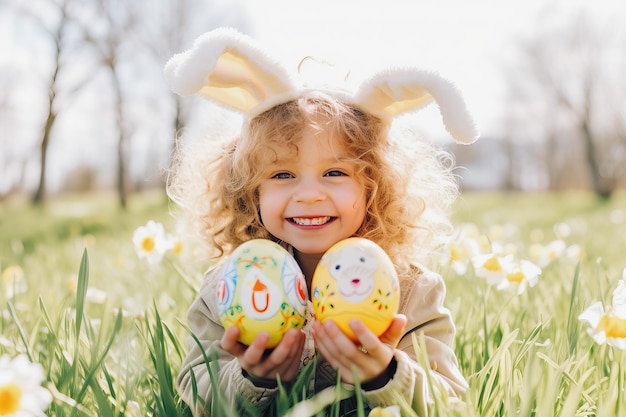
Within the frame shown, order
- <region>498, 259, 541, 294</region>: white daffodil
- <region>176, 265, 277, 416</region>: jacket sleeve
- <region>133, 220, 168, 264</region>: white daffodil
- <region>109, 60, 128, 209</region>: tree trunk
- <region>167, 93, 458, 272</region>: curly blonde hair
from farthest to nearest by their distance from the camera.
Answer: <region>109, 60, 128, 209</region>: tree trunk → <region>133, 220, 168, 264</region>: white daffodil → <region>498, 259, 541, 294</region>: white daffodil → <region>167, 93, 458, 272</region>: curly blonde hair → <region>176, 265, 277, 416</region>: jacket sleeve

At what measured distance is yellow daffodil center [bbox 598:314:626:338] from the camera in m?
1.23

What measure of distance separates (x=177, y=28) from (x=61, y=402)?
16.0 m

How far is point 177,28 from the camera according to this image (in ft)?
53.1

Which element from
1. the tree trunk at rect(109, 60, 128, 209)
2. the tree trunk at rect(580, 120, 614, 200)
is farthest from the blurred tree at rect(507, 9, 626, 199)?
the tree trunk at rect(109, 60, 128, 209)

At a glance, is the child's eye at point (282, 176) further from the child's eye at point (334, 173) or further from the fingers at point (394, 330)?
the fingers at point (394, 330)

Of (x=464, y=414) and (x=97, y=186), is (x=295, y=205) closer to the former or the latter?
(x=464, y=414)

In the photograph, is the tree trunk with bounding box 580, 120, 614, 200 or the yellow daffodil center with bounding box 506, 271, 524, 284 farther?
the tree trunk with bounding box 580, 120, 614, 200

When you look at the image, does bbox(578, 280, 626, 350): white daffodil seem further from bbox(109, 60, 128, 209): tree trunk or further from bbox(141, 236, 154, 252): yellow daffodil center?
bbox(109, 60, 128, 209): tree trunk

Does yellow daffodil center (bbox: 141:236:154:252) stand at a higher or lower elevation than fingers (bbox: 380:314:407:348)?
lower

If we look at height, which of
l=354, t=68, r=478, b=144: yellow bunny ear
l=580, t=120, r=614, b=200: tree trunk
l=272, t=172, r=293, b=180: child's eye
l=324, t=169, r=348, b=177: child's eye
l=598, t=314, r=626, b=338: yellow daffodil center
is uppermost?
l=354, t=68, r=478, b=144: yellow bunny ear

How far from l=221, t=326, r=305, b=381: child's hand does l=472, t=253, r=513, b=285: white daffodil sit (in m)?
0.76

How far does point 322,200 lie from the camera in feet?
4.81

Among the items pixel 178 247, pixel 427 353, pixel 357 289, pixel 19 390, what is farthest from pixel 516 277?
pixel 19 390

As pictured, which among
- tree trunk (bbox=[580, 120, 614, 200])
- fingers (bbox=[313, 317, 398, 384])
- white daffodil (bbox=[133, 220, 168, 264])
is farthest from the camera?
tree trunk (bbox=[580, 120, 614, 200])
